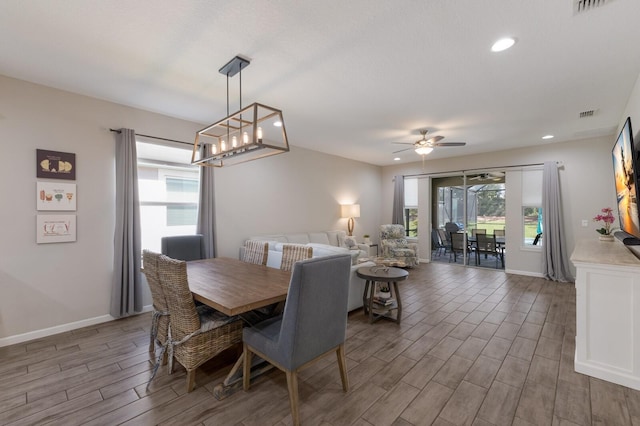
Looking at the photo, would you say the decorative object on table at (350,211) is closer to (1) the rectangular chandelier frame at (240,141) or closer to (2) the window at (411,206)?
(2) the window at (411,206)

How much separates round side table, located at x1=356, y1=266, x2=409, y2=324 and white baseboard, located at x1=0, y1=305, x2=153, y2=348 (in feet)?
10.7

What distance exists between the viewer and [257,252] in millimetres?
3674

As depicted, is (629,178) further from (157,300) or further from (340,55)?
(157,300)

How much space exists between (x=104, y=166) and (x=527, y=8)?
4.49m

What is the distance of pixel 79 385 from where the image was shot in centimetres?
221

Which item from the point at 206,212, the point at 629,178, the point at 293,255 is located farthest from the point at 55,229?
the point at 629,178

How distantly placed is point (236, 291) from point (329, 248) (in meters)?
1.71

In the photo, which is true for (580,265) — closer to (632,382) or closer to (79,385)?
(632,382)

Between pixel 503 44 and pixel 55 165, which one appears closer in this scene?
pixel 503 44

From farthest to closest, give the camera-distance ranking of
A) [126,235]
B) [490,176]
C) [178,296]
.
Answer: [490,176] → [126,235] → [178,296]

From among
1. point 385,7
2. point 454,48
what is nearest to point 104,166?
point 385,7

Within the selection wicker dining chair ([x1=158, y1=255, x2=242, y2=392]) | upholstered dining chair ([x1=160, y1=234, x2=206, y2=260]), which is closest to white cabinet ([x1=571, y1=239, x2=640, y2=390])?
wicker dining chair ([x1=158, y1=255, x2=242, y2=392])

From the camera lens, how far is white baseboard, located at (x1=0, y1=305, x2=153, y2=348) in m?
2.88

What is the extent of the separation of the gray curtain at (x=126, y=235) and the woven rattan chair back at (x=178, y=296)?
179 centimetres
